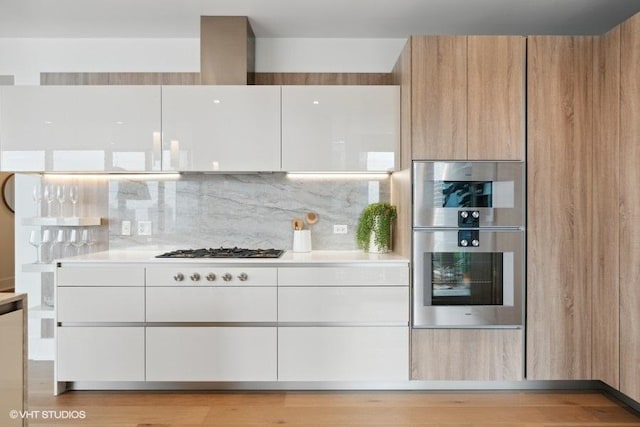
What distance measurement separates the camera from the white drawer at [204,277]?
2.84 meters

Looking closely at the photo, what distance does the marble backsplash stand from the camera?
349cm

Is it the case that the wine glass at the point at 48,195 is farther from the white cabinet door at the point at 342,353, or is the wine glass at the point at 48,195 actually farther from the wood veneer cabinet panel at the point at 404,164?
the wood veneer cabinet panel at the point at 404,164

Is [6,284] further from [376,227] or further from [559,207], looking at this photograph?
[559,207]

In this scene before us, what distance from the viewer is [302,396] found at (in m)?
2.86

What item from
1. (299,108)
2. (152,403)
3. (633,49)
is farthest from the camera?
(299,108)

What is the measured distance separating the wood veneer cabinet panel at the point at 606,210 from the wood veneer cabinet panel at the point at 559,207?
1.7 inches

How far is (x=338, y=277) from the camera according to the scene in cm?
285

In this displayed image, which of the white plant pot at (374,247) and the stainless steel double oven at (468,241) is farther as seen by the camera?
the white plant pot at (374,247)

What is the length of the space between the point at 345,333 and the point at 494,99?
1764 millimetres

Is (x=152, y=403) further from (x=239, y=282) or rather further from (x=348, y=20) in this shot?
(x=348, y=20)

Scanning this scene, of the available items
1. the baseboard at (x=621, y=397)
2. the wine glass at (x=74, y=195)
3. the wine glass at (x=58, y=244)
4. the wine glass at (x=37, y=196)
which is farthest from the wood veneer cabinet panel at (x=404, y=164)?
the wine glass at (x=37, y=196)

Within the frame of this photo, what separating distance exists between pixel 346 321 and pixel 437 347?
61 cm

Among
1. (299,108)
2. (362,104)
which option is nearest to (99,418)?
(299,108)

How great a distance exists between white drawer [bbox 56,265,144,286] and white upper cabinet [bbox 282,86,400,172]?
1220mm
